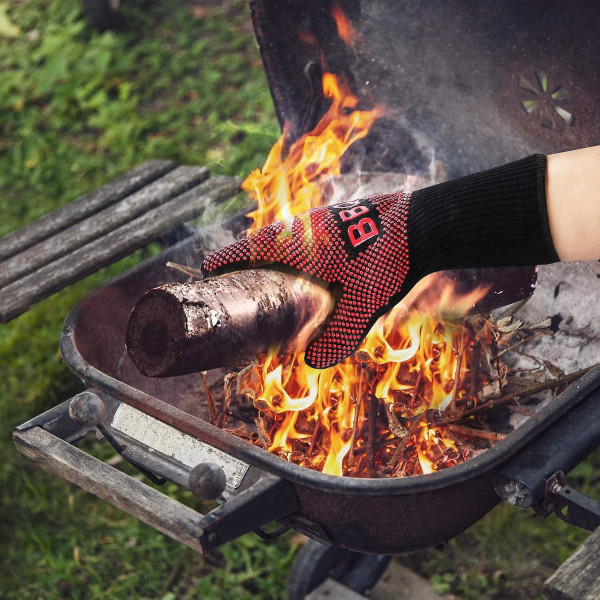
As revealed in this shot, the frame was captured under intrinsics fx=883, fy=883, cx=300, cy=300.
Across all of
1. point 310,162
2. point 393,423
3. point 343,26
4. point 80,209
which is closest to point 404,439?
point 393,423

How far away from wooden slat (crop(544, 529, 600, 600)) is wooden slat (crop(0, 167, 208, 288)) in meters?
2.05

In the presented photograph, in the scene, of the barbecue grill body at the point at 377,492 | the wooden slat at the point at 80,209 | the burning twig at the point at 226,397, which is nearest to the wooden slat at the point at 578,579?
the barbecue grill body at the point at 377,492

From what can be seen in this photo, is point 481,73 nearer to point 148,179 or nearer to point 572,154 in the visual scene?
point 572,154

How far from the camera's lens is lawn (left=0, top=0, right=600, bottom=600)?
10.0ft

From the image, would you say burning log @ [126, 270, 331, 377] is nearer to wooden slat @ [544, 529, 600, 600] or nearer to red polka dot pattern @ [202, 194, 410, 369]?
red polka dot pattern @ [202, 194, 410, 369]

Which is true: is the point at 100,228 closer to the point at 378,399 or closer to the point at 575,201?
the point at 378,399

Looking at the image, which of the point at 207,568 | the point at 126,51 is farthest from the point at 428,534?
the point at 126,51

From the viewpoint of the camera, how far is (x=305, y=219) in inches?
87.6

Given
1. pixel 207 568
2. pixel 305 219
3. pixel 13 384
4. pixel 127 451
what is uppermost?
pixel 305 219

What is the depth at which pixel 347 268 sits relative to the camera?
216cm

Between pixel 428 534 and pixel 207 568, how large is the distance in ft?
4.55

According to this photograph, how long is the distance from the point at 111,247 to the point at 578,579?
6.37ft

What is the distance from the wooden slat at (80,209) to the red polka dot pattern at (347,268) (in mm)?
1426

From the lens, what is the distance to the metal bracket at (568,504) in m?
1.93
